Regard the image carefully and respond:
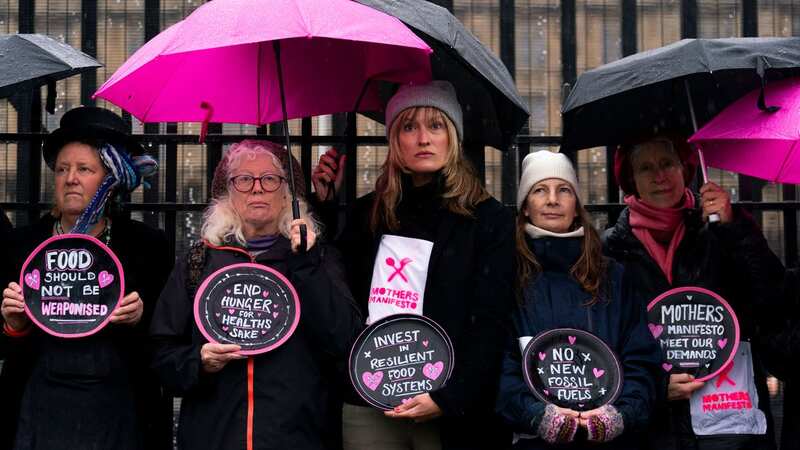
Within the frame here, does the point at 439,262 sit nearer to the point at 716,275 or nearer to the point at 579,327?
the point at 579,327

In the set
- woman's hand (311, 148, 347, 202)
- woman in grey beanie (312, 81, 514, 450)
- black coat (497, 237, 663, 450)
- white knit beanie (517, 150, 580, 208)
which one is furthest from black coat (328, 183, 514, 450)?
woman's hand (311, 148, 347, 202)

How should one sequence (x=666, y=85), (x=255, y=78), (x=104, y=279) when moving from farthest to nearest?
1. (x=666, y=85)
2. (x=255, y=78)
3. (x=104, y=279)

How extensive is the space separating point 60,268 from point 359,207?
130 centimetres

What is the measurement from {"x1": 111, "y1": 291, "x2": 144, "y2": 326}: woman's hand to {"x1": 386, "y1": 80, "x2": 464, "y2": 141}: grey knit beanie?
1306 millimetres

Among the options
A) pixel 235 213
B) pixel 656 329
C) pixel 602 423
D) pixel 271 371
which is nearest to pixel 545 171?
pixel 656 329

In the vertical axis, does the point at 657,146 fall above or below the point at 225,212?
above

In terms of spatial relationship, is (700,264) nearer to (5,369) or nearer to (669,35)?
(5,369)

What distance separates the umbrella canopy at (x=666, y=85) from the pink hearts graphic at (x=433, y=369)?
4.28 ft

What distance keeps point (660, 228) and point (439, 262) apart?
1072mm

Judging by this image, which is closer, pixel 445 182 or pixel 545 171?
pixel 445 182

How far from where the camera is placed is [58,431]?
4336mm

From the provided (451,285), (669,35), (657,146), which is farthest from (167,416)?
(669,35)

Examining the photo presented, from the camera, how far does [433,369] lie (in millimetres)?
4227

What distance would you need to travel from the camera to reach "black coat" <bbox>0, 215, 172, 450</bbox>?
4352 mm
